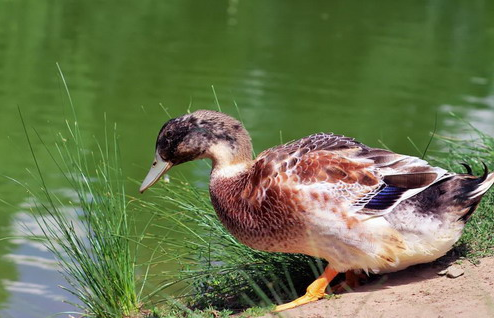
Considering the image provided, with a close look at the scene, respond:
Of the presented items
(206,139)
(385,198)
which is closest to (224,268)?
(206,139)

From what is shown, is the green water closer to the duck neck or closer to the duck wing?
the duck neck

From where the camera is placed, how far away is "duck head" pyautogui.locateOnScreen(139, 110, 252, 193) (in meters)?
5.12

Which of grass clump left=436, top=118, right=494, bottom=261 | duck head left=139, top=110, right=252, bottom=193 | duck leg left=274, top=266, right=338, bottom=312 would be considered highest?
duck head left=139, top=110, right=252, bottom=193

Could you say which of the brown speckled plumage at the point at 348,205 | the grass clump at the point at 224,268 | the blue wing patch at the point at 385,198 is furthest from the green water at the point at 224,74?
the blue wing patch at the point at 385,198

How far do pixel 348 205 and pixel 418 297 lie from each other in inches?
22.2

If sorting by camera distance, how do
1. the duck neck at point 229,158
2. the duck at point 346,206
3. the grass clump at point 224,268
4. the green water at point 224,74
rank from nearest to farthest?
1. the duck at point 346,206
2. the duck neck at point 229,158
3. the grass clump at point 224,268
4. the green water at point 224,74

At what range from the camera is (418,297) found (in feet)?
15.4

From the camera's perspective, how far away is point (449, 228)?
15.8 feet

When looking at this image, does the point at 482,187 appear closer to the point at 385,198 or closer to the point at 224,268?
the point at 385,198

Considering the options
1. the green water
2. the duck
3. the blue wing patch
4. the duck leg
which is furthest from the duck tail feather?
the green water

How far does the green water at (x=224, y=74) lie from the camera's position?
915cm

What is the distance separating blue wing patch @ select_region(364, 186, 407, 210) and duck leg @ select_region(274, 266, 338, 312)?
0.43 m

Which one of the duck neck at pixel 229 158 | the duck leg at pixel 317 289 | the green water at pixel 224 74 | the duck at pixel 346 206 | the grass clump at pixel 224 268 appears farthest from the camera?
the green water at pixel 224 74

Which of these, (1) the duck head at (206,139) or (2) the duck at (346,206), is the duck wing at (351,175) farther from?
(1) the duck head at (206,139)
